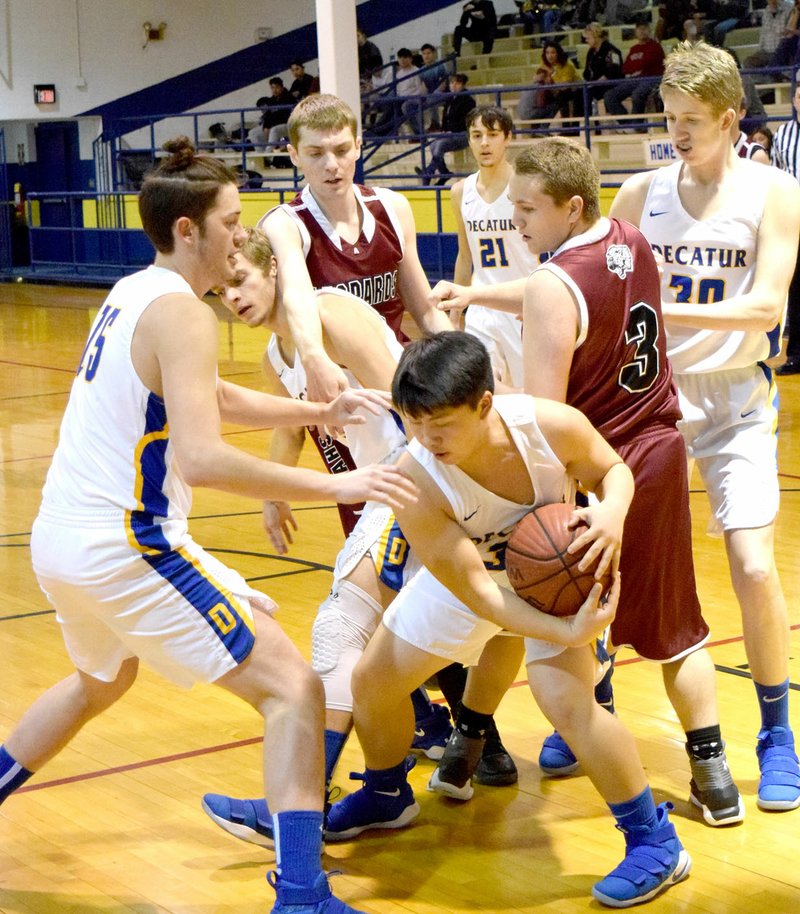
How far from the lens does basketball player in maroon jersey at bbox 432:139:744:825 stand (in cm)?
309

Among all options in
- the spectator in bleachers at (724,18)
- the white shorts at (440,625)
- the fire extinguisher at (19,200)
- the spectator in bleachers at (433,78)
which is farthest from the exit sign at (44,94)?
the white shorts at (440,625)

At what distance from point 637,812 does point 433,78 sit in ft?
54.3

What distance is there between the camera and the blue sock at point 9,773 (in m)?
3.13

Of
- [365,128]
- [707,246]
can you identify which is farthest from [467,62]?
[707,246]

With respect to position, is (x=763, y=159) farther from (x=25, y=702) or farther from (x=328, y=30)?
(x=25, y=702)

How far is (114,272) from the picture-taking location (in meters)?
20.2

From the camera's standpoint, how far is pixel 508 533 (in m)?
3.05

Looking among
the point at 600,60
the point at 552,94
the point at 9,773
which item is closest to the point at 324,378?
the point at 9,773

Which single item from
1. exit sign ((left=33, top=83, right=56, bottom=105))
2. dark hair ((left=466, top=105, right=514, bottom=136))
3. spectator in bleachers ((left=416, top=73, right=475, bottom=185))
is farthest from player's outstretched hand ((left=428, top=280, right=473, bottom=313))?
exit sign ((left=33, top=83, right=56, bottom=105))

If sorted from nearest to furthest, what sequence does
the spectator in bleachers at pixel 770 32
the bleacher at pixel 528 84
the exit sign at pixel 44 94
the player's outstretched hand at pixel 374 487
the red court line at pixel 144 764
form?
the player's outstretched hand at pixel 374 487, the red court line at pixel 144 764, the spectator in bleachers at pixel 770 32, the bleacher at pixel 528 84, the exit sign at pixel 44 94

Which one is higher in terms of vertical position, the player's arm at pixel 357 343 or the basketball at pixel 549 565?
the player's arm at pixel 357 343

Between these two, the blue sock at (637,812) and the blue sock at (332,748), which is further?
the blue sock at (332,748)

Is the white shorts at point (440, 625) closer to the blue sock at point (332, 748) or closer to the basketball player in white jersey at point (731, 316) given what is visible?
the blue sock at point (332, 748)

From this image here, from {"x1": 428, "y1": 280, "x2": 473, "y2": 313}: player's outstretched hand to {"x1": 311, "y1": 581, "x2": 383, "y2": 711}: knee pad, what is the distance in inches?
31.0
